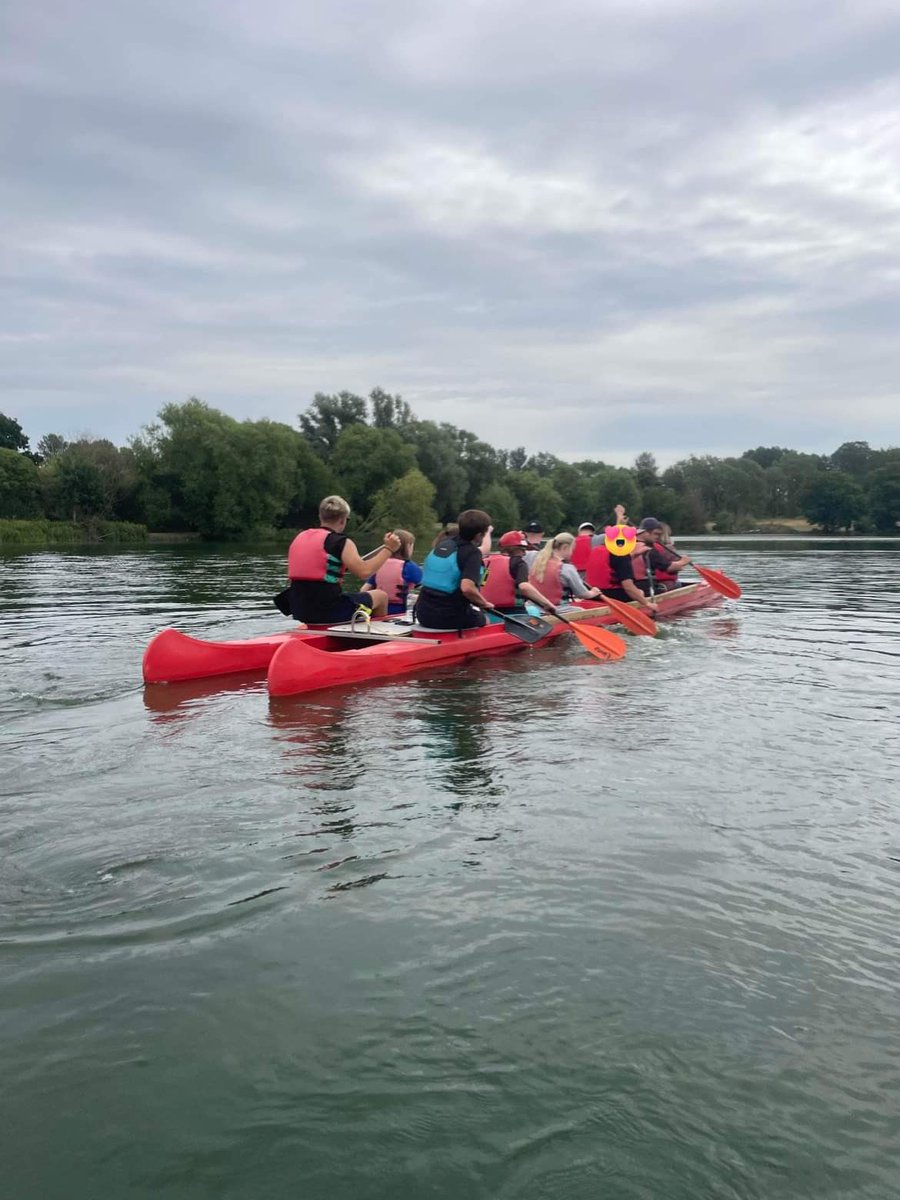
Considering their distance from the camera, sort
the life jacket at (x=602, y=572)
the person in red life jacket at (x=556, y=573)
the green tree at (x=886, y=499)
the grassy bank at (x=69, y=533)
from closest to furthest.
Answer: the person in red life jacket at (x=556, y=573) < the life jacket at (x=602, y=572) < the grassy bank at (x=69, y=533) < the green tree at (x=886, y=499)

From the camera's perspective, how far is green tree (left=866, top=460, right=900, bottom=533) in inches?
3612

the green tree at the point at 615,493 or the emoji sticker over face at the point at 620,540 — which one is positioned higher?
the green tree at the point at 615,493

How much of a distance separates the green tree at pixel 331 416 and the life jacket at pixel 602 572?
64924 millimetres

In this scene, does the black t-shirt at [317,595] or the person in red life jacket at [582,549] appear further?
the person in red life jacket at [582,549]

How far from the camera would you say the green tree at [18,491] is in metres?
54.8

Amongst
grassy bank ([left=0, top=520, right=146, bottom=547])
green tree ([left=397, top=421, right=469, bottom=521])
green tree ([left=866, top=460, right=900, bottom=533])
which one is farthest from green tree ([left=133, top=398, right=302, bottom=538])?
green tree ([left=866, top=460, right=900, bottom=533])

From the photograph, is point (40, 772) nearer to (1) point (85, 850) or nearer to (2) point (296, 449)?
(1) point (85, 850)

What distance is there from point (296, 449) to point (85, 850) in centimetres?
6093

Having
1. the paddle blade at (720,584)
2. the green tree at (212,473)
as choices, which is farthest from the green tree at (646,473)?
the paddle blade at (720,584)

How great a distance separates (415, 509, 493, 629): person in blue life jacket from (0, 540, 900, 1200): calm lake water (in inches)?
113

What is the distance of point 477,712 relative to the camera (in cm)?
862

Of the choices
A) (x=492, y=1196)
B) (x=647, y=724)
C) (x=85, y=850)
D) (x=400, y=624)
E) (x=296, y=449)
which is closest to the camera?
(x=492, y=1196)

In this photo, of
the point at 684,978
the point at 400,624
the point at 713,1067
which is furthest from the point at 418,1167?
the point at 400,624

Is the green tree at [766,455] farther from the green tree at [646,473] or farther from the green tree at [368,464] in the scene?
the green tree at [368,464]
